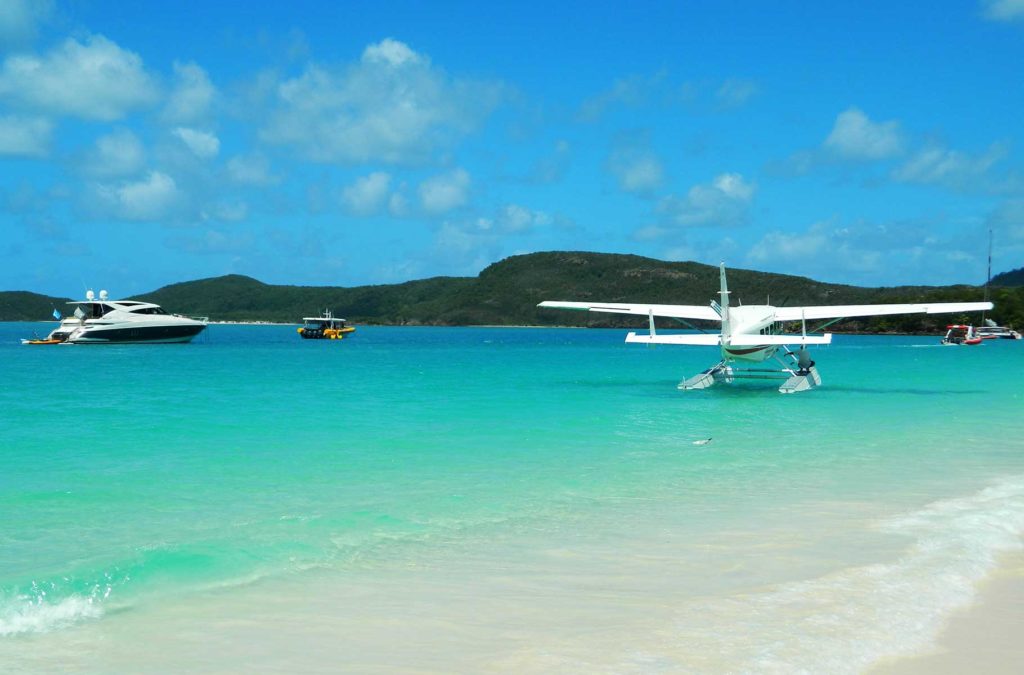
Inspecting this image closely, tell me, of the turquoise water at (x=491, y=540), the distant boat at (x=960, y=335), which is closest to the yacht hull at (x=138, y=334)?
the turquoise water at (x=491, y=540)

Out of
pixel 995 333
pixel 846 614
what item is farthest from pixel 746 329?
pixel 995 333

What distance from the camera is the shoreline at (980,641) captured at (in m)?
4.58

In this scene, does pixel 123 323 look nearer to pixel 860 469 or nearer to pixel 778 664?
pixel 860 469

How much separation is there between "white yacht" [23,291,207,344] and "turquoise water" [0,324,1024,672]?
52155 millimetres

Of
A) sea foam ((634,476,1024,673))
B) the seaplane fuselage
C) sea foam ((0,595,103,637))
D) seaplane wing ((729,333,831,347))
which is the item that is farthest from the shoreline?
the seaplane fuselage

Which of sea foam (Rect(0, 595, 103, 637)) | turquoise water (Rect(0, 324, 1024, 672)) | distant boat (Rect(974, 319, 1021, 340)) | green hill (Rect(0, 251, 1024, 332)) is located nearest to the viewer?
turquoise water (Rect(0, 324, 1024, 672))

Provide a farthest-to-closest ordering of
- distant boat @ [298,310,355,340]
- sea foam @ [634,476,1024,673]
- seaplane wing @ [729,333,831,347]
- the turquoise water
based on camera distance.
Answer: distant boat @ [298,310,355,340]
seaplane wing @ [729,333,831,347]
the turquoise water
sea foam @ [634,476,1024,673]

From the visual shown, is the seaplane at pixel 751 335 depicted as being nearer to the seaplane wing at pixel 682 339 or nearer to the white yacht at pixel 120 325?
the seaplane wing at pixel 682 339

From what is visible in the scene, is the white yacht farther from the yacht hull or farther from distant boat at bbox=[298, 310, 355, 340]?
distant boat at bbox=[298, 310, 355, 340]

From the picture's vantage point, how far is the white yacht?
2633 inches

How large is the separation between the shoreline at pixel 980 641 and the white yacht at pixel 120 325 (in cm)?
6919

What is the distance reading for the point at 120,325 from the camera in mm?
66812

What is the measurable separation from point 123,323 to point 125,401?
47.9m

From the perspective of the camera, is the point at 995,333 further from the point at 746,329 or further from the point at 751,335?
the point at 751,335
